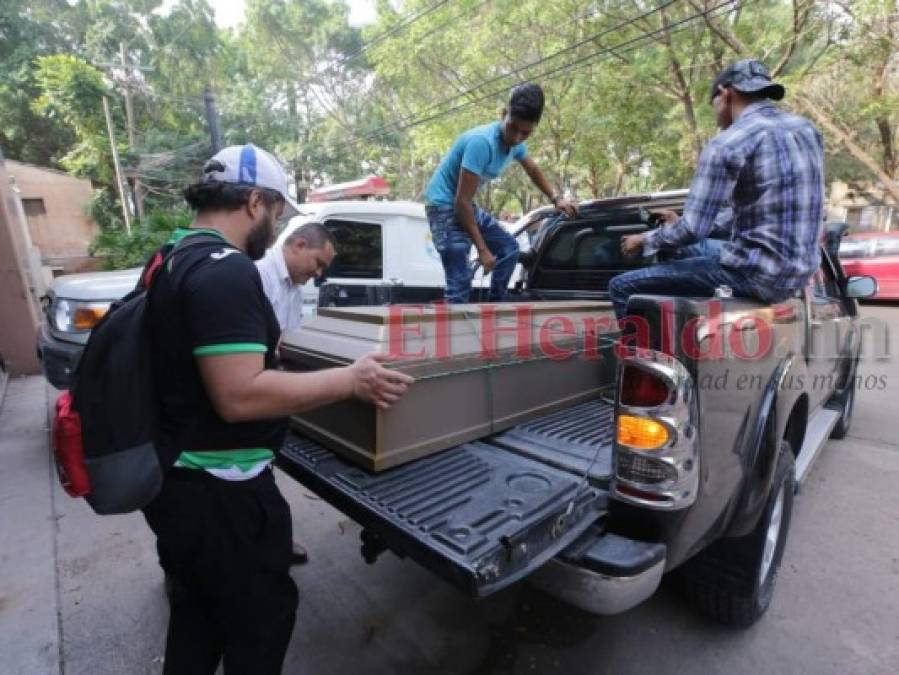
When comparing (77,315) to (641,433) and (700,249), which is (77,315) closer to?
(641,433)

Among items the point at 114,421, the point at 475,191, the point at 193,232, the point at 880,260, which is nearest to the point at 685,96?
the point at 880,260

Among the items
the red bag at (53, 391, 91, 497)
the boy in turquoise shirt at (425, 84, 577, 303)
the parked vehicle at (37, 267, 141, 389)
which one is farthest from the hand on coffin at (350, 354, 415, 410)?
the parked vehicle at (37, 267, 141, 389)

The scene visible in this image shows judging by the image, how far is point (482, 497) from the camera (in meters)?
1.60

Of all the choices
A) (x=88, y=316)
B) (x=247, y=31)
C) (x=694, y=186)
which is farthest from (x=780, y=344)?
(x=247, y=31)

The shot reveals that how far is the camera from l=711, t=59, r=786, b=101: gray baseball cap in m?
2.21

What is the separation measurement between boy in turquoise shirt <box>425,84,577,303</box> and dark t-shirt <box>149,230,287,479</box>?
6.55ft

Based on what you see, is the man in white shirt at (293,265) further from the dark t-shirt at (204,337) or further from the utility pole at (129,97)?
the utility pole at (129,97)

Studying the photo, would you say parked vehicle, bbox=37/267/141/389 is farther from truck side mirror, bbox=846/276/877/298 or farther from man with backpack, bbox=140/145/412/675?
truck side mirror, bbox=846/276/877/298

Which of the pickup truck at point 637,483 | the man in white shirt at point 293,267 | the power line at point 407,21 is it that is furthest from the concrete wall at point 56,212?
the pickup truck at point 637,483

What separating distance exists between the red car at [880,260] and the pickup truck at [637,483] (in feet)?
36.8

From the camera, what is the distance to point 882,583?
2.53m

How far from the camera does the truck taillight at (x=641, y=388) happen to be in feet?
4.87

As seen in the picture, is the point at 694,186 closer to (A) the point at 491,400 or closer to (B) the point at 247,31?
(A) the point at 491,400

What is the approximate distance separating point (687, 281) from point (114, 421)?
2334 millimetres
